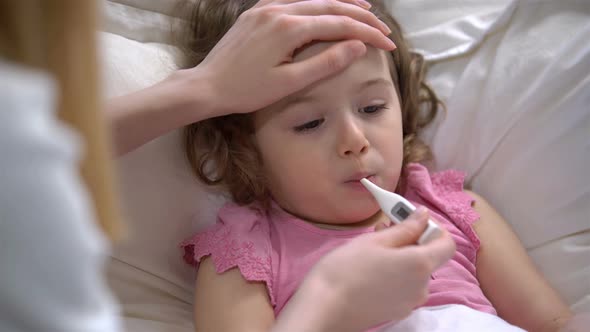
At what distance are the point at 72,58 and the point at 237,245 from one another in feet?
2.04

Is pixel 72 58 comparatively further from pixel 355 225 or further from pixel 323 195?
pixel 355 225

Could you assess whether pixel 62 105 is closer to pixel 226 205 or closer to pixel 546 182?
pixel 226 205

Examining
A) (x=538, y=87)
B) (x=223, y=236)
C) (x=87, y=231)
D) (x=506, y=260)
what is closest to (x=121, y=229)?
(x=87, y=231)

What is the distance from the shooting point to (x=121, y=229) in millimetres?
400

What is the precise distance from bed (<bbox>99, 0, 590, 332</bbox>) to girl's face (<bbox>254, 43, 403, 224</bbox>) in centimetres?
18

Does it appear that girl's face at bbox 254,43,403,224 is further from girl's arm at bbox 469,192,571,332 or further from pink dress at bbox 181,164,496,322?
girl's arm at bbox 469,192,571,332

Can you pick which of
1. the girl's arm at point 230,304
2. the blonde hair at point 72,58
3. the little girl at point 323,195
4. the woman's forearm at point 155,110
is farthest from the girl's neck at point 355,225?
the blonde hair at point 72,58

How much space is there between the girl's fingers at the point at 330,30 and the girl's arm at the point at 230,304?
36cm

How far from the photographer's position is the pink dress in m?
0.94

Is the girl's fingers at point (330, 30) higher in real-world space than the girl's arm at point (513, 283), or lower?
higher

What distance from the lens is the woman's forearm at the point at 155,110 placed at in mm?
887

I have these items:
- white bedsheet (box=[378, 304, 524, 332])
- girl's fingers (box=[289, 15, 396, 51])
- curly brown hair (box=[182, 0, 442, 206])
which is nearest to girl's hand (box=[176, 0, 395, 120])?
girl's fingers (box=[289, 15, 396, 51])

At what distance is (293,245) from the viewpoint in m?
1.00

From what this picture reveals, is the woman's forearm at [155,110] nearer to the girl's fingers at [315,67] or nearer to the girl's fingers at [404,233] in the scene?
the girl's fingers at [315,67]
